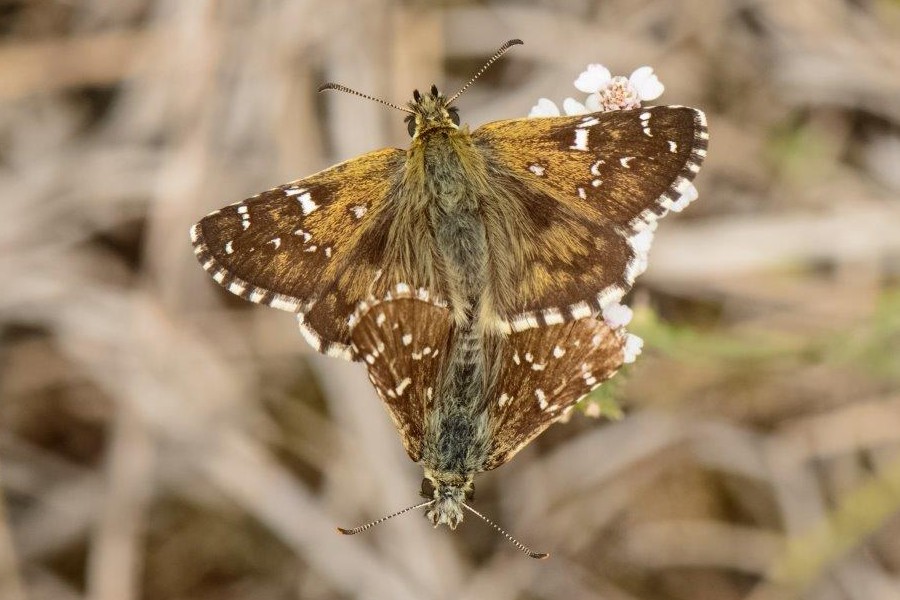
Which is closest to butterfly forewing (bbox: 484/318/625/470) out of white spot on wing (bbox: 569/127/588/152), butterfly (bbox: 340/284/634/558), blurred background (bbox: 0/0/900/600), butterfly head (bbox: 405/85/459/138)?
butterfly (bbox: 340/284/634/558)

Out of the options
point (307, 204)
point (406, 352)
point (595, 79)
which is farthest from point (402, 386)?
point (595, 79)

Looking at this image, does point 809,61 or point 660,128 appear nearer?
point 660,128

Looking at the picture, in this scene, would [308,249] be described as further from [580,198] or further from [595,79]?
[595,79]

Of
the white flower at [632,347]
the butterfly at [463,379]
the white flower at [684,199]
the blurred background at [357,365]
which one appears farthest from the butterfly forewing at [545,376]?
the blurred background at [357,365]

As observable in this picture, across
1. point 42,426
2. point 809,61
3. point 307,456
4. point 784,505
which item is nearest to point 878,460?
point 784,505

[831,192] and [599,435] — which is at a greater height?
[831,192]

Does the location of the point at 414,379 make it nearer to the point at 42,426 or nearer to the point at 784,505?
the point at 784,505

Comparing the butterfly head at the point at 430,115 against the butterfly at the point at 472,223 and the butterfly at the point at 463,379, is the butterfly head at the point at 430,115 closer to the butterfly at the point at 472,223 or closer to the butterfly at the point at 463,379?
the butterfly at the point at 472,223
